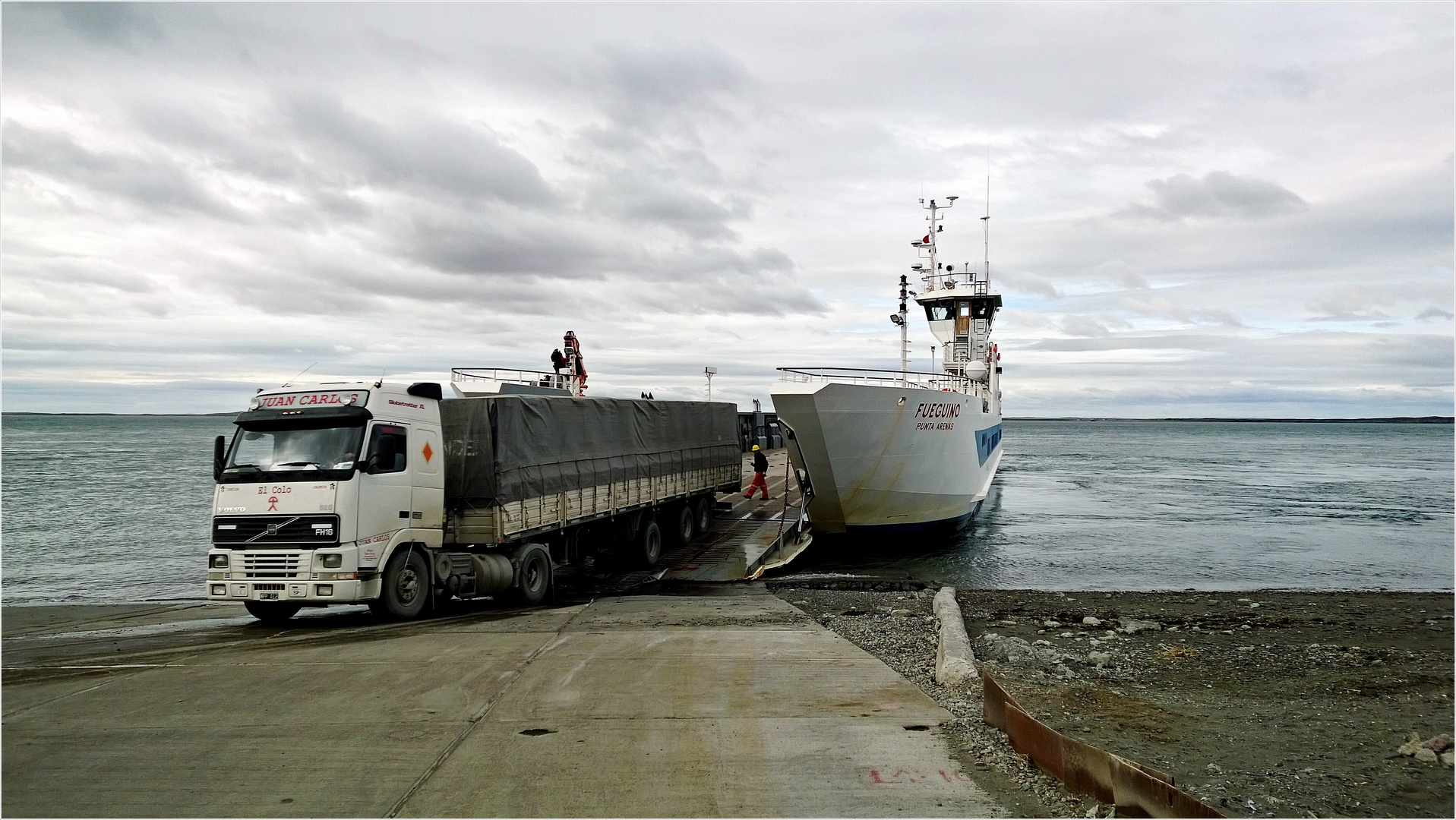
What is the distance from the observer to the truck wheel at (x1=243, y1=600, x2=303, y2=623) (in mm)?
11570

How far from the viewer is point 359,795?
5297 mm

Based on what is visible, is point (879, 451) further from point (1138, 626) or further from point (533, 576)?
point (533, 576)

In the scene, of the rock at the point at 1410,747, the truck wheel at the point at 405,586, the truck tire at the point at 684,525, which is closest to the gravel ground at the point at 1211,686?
the rock at the point at 1410,747

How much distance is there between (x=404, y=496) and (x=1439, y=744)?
35.6 ft

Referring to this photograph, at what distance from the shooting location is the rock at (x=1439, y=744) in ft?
21.0

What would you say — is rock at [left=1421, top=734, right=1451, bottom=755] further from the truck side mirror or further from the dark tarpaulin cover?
the truck side mirror

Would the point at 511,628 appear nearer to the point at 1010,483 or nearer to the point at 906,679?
the point at 906,679

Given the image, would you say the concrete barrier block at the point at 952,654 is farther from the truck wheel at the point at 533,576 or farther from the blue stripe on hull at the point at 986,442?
the blue stripe on hull at the point at 986,442

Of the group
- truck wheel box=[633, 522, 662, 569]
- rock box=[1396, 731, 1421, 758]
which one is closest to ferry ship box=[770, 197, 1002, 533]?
truck wheel box=[633, 522, 662, 569]

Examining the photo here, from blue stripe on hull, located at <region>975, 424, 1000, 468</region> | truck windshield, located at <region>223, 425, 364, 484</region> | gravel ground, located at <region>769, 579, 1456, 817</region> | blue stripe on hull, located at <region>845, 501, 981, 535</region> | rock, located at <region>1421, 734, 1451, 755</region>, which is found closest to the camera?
gravel ground, located at <region>769, 579, 1456, 817</region>

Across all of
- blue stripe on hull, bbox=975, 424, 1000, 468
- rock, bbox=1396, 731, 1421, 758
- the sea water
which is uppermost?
blue stripe on hull, bbox=975, 424, 1000, 468

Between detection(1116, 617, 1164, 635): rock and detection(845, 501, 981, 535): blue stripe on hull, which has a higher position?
detection(845, 501, 981, 535): blue stripe on hull

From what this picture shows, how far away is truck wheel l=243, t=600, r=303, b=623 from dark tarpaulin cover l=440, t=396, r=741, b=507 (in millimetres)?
2575

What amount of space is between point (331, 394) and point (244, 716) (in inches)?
205
